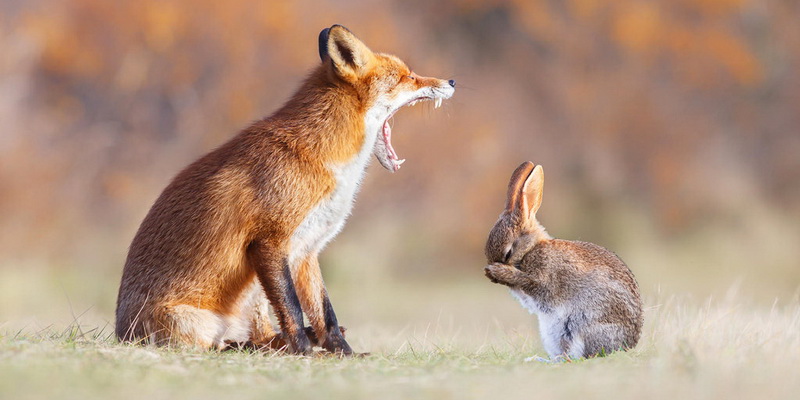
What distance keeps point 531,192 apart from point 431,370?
75.8 inches

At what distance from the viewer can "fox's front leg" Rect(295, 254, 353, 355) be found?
695cm

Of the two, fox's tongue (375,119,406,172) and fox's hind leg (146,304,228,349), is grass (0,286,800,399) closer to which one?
fox's hind leg (146,304,228,349)

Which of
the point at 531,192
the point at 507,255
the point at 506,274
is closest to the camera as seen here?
the point at 506,274

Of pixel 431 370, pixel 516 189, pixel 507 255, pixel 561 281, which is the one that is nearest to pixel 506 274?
pixel 507 255

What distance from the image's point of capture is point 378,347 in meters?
8.05

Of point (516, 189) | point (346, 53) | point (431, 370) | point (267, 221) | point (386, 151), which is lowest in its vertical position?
point (431, 370)

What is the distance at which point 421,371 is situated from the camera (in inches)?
226

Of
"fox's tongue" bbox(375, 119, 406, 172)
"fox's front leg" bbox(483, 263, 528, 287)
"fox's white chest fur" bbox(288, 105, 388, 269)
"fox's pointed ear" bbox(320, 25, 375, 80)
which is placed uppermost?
"fox's pointed ear" bbox(320, 25, 375, 80)

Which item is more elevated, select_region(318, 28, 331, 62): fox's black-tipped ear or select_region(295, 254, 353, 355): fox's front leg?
select_region(318, 28, 331, 62): fox's black-tipped ear

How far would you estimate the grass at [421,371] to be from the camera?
4.60 metres

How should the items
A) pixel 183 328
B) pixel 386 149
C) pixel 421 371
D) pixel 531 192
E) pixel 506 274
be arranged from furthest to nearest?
pixel 386 149, pixel 531 192, pixel 506 274, pixel 183 328, pixel 421 371

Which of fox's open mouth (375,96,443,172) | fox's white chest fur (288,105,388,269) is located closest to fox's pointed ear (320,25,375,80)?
fox's white chest fur (288,105,388,269)

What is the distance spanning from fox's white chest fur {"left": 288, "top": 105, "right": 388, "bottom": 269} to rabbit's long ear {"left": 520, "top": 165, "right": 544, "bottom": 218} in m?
1.22

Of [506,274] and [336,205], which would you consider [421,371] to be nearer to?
[506,274]
